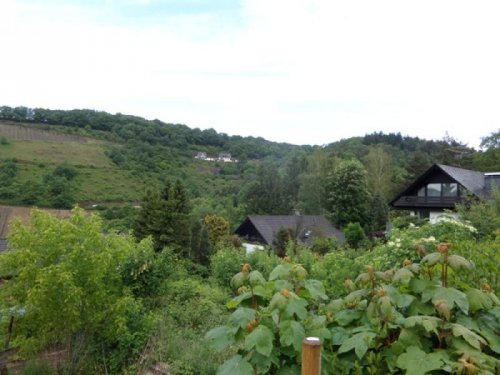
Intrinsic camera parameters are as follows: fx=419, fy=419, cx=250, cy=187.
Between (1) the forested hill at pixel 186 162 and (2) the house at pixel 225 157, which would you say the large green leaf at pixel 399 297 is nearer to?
(1) the forested hill at pixel 186 162

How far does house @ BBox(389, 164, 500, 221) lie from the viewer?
1994 cm

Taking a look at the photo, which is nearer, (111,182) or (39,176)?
(39,176)

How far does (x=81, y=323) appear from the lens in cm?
647

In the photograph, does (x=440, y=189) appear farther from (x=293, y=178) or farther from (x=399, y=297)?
(x=293, y=178)

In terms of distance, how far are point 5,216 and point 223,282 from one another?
54.1 ft

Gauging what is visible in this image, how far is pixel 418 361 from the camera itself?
1.42 meters

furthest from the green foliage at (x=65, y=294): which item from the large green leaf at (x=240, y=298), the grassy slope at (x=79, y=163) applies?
the grassy slope at (x=79, y=163)

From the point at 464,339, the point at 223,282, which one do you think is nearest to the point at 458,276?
the point at 464,339

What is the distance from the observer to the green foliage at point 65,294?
6.16m

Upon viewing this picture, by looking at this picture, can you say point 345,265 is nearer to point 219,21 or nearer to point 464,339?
point 464,339

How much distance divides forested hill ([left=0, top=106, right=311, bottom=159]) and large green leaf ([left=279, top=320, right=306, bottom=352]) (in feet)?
181

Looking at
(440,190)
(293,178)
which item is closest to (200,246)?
(440,190)

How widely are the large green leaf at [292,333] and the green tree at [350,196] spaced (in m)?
30.1

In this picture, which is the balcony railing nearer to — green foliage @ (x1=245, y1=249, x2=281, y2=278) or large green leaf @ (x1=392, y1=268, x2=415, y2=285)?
green foliage @ (x1=245, y1=249, x2=281, y2=278)
